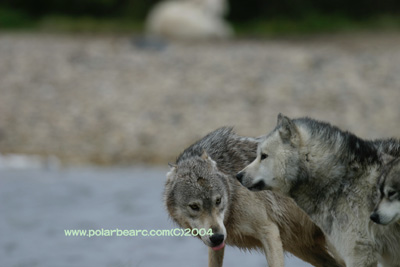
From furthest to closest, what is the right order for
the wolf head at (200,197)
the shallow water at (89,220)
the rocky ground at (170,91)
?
the rocky ground at (170,91) → the shallow water at (89,220) → the wolf head at (200,197)

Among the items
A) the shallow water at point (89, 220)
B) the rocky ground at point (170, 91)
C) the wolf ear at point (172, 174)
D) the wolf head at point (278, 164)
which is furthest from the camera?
the rocky ground at point (170, 91)

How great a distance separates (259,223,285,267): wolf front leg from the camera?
23.4ft

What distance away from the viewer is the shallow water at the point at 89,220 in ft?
36.9

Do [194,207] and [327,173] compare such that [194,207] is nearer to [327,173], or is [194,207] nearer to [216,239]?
[216,239]

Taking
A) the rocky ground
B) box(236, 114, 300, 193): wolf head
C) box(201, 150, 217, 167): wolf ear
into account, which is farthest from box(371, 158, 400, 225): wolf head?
the rocky ground

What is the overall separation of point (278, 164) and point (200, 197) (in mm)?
730

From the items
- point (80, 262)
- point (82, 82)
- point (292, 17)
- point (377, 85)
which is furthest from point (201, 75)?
point (80, 262)

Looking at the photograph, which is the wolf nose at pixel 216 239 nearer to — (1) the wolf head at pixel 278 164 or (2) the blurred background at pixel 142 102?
(1) the wolf head at pixel 278 164

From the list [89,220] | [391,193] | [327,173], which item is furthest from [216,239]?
[89,220]

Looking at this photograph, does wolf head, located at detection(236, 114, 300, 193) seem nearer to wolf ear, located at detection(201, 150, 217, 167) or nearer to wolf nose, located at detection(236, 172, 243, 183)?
wolf nose, located at detection(236, 172, 243, 183)

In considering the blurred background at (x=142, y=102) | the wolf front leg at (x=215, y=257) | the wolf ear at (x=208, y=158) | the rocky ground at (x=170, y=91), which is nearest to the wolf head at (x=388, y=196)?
the wolf ear at (x=208, y=158)

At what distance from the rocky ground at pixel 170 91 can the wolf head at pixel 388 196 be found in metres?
10.4

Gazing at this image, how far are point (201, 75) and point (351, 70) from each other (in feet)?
11.2

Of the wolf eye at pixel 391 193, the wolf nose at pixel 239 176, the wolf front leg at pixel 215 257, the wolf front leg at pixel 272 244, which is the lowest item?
the wolf front leg at pixel 215 257
